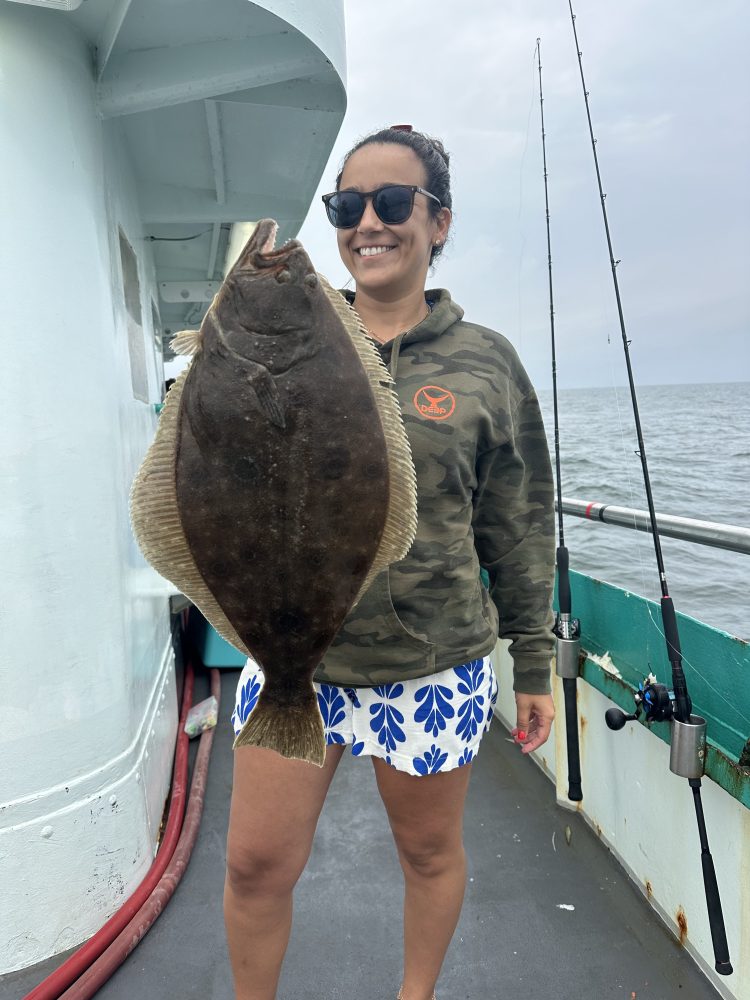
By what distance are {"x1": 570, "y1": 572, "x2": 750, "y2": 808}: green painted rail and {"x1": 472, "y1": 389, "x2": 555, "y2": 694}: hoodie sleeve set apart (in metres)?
0.62

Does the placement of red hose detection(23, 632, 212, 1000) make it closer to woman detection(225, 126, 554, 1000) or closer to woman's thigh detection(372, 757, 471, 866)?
woman detection(225, 126, 554, 1000)

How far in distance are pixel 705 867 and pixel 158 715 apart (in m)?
2.46

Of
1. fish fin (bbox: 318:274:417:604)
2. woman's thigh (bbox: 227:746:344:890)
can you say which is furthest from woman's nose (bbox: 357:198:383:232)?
woman's thigh (bbox: 227:746:344:890)

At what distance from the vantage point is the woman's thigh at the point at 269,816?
1.69 metres

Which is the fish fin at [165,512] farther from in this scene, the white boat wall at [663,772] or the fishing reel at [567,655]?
the fishing reel at [567,655]

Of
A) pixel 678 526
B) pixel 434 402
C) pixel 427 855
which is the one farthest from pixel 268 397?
pixel 678 526

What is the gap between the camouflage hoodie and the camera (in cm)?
173

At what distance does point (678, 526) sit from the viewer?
2.82 m

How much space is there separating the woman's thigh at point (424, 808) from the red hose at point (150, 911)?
1311 mm

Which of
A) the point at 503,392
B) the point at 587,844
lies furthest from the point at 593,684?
the point at 503,392

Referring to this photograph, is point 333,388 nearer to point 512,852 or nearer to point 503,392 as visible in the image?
point 503,392

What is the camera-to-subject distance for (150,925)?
8.74 feet

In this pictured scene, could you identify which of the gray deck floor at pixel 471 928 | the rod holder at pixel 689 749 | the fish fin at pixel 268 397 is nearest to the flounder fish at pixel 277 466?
the fish fin at pixel 268 397

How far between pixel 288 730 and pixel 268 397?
0.73m
